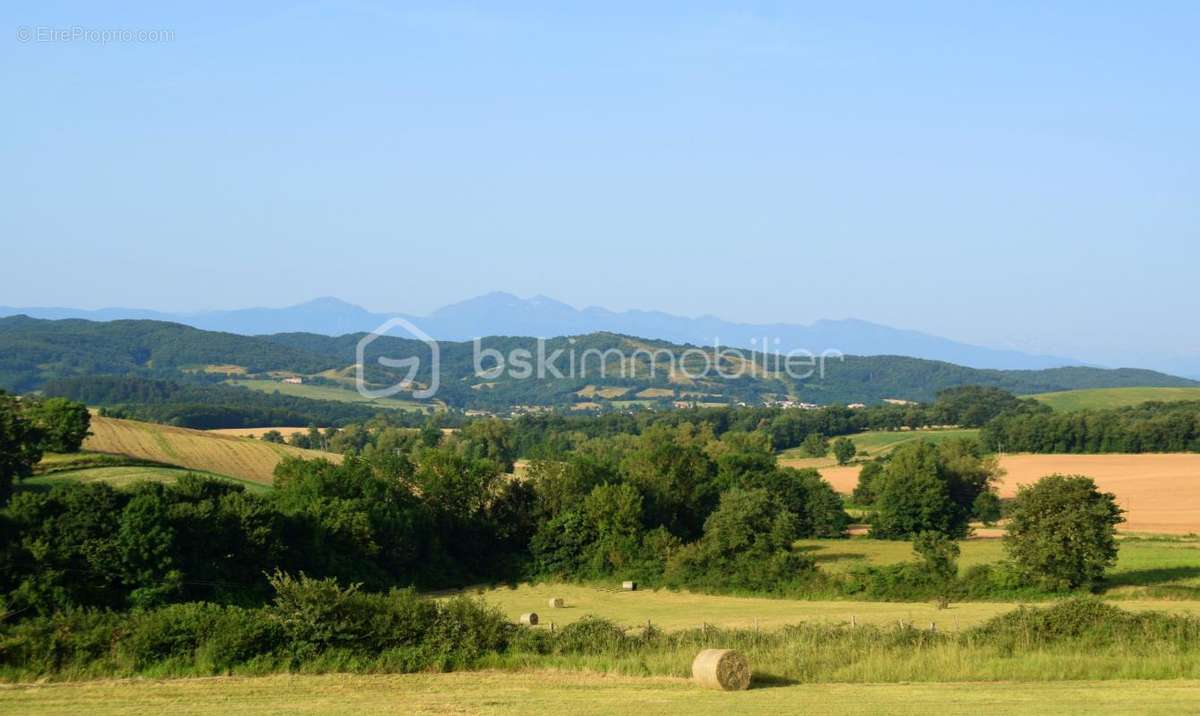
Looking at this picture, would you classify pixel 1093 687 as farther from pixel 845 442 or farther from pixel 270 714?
pixel 845 442

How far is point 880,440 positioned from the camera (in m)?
130

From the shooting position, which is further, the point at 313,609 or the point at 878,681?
the point at 313,609

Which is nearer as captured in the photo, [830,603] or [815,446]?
[830,603]

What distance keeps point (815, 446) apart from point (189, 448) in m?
65.0

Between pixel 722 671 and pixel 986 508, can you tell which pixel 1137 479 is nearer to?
pixel 986 508

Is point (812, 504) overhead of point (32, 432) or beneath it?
beneath

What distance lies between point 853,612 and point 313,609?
2089cm

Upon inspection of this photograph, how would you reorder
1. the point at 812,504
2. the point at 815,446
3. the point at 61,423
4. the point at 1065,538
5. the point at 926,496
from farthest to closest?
the point at 815,446, the point at 812,504, the point at 61,423, the point at 926,496, the point at 1065,538

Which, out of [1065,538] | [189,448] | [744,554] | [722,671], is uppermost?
[1065,538]

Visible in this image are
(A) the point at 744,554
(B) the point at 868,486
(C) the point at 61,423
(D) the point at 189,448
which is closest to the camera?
(A) the point at 744,554

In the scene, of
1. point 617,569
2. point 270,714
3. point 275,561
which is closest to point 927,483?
point 617,569

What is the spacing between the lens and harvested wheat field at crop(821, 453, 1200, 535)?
71.5m

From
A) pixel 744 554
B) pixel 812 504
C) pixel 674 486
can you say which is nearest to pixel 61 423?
pixel 674 486

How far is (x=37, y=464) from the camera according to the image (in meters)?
64.2
